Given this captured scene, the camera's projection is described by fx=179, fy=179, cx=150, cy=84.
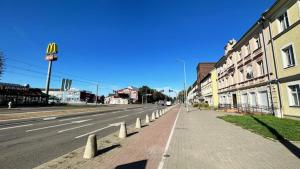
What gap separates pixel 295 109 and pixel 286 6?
842cm

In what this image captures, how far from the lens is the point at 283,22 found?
1566cm

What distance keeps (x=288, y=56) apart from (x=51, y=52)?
62399 millimetres

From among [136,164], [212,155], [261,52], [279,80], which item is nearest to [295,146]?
[212,155]

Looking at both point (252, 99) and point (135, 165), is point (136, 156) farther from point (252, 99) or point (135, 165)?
point (252, 99)

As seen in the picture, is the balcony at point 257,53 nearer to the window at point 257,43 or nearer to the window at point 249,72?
the window at point 257,43

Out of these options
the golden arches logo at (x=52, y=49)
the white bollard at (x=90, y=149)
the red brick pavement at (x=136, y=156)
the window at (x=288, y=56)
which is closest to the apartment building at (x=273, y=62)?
the window at (x=288, y=56)

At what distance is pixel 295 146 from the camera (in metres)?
6.82

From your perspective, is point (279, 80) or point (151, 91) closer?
point (279, 80)

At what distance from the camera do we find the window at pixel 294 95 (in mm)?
14114

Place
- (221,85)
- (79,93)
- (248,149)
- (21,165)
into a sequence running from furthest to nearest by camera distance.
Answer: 1. (79,93)
2. (221,85)
3. (248,149)
4. (21,165)

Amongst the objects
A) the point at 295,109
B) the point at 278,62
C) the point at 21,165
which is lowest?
the point at 21,165

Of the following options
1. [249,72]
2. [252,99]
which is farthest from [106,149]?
[249,72]

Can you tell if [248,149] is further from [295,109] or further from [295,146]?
[295,109]

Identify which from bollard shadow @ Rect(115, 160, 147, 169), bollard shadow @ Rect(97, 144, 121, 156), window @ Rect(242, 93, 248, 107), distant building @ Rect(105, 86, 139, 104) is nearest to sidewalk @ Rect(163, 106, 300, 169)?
bollard shadow @ Rect(115, 160, 147, 169)
